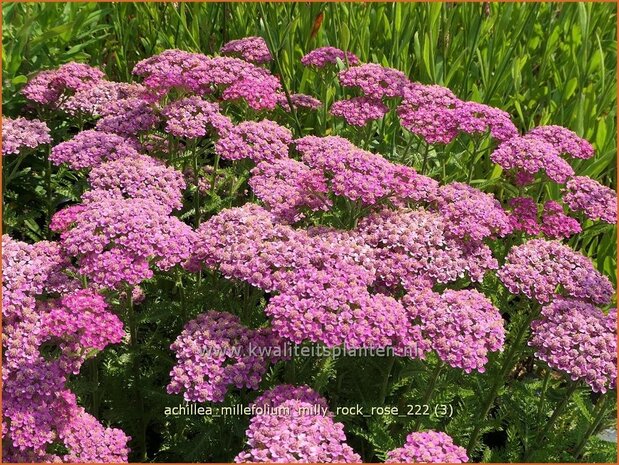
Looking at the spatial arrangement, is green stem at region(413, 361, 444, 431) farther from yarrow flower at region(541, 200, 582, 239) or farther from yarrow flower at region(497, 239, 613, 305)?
yarrow flower at region(541, 200, 582, 239)

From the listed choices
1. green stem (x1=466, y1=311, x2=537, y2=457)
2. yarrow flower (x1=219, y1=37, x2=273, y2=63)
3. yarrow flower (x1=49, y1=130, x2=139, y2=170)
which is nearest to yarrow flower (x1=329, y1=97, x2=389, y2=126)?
yarrow flower (x1=219, y1=37, x2=273, y2=63)

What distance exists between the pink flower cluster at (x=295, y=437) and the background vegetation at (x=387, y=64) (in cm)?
27

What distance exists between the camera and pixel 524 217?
3.24 meters

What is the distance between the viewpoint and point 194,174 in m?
3.58

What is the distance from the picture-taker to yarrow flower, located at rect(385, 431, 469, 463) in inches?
85.5

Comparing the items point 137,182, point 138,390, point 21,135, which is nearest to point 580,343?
point 138,390

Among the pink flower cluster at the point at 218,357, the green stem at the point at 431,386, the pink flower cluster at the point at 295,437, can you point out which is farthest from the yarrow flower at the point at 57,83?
the green stem at the point at 431,386

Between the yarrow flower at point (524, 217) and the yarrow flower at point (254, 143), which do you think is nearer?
the yarrow flower at point (524, 217)

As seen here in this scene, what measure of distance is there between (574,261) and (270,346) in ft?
4.53

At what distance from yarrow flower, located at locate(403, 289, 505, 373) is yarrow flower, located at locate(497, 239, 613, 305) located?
274 millimetres

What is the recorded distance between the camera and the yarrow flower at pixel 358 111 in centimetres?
370

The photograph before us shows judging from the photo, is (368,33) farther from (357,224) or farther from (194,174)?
(357,224)

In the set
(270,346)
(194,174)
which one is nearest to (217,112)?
(194,174)

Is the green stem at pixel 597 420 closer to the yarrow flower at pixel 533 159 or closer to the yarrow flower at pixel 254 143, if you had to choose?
the yarrow flower at pixel 533 159
